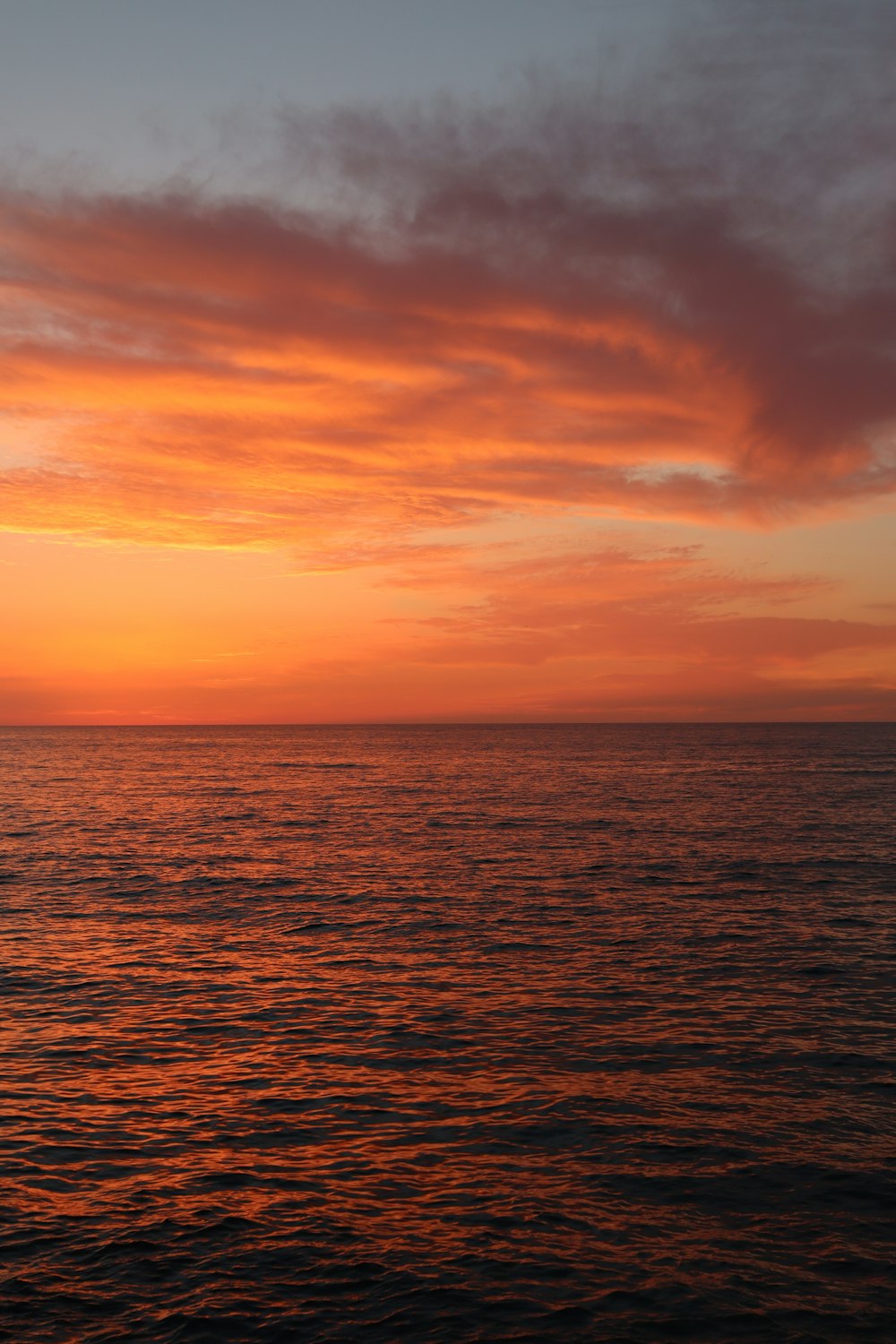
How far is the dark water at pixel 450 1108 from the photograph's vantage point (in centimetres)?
1254

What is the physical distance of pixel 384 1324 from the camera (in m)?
11.9

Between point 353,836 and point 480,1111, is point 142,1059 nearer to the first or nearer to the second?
point 480,1111

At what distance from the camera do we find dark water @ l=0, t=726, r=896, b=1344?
41.1 ft

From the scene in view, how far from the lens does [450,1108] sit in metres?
18.4

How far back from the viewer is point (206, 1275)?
1294cm

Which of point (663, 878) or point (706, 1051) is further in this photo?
point (663, 878)

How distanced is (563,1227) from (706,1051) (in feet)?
27.9

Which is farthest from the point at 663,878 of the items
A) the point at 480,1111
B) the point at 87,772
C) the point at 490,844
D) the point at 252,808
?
the point at 87,772

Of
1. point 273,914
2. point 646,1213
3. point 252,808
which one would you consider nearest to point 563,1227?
point 646,1213

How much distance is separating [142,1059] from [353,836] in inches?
1704

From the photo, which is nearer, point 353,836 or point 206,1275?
point 206,1275

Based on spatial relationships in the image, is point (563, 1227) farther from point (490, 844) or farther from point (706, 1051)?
point (490, 844)

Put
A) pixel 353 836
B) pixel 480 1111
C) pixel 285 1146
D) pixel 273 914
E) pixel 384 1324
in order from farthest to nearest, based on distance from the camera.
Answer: pixel 353 836 → pixel 273 914 → pixel 480 1111 → pixel 285 1146 → pixel 384 1324

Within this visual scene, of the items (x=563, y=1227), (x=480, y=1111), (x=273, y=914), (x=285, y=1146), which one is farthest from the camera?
(x=273, y=914)
